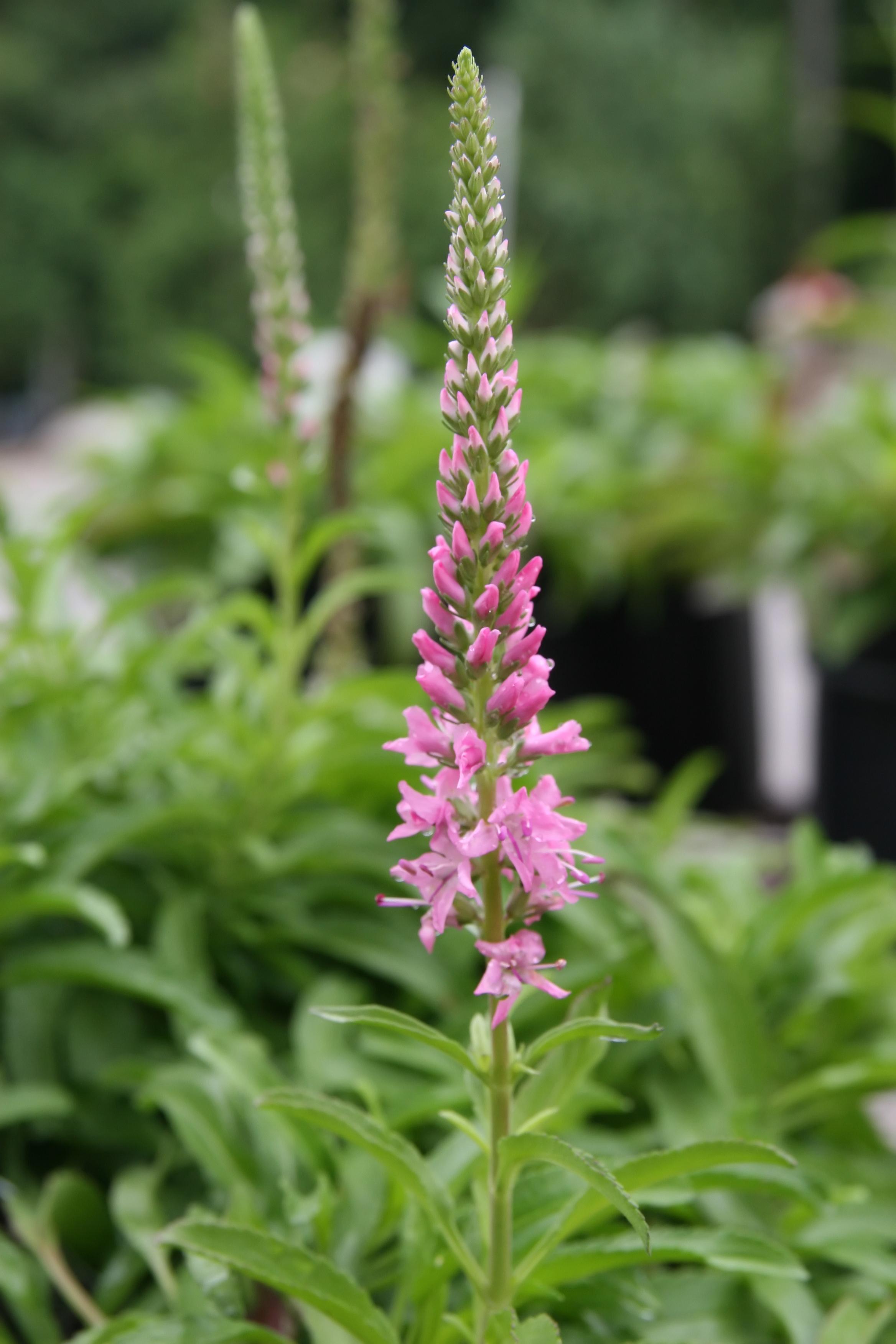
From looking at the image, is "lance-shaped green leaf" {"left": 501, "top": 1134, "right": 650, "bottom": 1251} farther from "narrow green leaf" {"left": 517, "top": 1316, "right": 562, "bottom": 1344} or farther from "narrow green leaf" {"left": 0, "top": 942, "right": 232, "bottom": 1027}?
"narrow green leaf" {"left": 0, "top": 942, "right": 232, "bottom": 1027}

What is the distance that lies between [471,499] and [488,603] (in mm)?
69

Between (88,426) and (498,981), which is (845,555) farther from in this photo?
(88,426)

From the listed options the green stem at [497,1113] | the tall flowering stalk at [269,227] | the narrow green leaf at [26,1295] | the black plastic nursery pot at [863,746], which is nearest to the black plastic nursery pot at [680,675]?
the black plastic nursery pot at [863,746]

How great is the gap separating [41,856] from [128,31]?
33303mm

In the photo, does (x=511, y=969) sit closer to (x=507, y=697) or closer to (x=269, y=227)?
(x=507, y=697)

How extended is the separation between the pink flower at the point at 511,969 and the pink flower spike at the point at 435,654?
0.61 feet

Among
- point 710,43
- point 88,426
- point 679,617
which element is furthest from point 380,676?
point 710,43

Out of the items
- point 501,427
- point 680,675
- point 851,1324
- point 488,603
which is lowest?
point 851,1324

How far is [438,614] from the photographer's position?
34.2 inches

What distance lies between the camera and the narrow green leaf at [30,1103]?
1471 millimetres

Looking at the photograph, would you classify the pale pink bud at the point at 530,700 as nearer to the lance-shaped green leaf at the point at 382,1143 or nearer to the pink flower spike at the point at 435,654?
the pink flower spike at the point at 435,654

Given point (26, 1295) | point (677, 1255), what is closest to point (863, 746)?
point (677, 1255)

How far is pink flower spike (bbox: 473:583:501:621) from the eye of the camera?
0.83 meters

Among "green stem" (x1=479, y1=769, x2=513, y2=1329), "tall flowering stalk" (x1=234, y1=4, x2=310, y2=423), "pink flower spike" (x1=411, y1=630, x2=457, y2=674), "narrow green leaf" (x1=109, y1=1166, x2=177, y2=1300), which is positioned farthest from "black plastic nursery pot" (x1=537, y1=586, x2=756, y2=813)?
"pink flower spike" (x1=411, y1=630, x2=457, y2=674)
